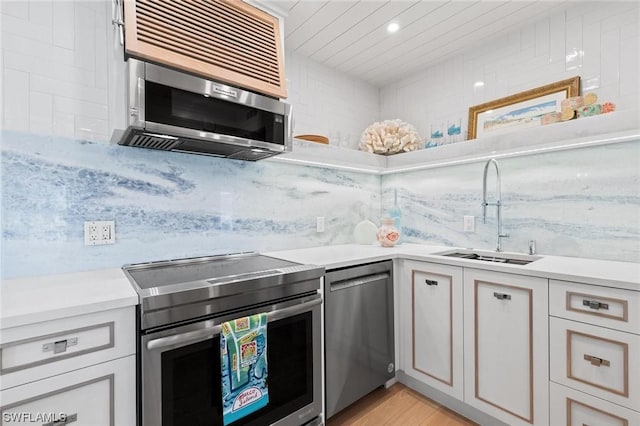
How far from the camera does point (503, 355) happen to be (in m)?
1.59

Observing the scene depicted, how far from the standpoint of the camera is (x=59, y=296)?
41.0 inches

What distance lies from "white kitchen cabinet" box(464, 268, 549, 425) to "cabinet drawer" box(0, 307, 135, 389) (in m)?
1.63

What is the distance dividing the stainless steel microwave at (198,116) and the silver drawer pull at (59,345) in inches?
30.7

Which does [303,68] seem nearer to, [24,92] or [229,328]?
[24,92]

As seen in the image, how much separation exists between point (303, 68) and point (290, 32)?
353 mm

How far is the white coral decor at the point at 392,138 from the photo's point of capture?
2607mm

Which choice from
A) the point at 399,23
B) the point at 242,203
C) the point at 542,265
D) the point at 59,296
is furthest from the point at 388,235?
the point at 59,296

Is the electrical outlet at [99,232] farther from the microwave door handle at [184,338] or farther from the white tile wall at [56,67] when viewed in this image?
the microwave door handle at [184,338]

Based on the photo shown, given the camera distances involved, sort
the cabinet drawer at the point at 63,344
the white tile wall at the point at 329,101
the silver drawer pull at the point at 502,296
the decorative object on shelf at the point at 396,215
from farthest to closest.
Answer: the decorative object on shelf at the point at 396,215, the white tile wall at the point at 329,101, the silver drawer pull at the point at 502,296, the cabinet drawer at the point at 63,344

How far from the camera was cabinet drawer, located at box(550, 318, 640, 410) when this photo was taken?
4.00ft

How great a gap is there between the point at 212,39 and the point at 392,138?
161cm

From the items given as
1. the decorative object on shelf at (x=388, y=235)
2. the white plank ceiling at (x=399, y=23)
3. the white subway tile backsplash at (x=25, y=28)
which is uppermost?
the white plank ceiling at (x=399, y=23)

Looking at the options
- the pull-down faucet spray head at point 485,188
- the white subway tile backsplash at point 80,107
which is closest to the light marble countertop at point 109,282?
the pull-down faucet spray head at point 485,188

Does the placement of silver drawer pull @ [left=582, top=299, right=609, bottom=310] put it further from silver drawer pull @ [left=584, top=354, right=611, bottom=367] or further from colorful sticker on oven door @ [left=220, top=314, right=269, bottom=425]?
colorful sticker on oven door @ [left=220, top=314, right=269, bottom=425]
